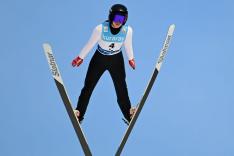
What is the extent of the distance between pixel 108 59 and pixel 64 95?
1.95 ft

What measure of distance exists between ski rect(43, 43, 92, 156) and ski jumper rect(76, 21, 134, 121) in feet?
0.86

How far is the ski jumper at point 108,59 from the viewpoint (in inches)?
206

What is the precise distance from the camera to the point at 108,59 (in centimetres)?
537

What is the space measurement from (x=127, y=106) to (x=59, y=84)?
92 cm

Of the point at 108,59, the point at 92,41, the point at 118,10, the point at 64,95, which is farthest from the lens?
the point at 108,59

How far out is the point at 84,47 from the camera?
529 centimetres

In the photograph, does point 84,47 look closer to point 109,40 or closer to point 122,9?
point 109,40

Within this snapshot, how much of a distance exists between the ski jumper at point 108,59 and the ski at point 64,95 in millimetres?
261

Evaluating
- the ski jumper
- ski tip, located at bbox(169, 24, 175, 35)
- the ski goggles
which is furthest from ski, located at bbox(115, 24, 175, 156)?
the ski goggles

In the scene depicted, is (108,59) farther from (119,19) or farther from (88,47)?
(119,19)

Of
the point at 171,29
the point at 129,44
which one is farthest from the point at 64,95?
the point at 171,29

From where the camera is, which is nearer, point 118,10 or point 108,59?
point 118,10

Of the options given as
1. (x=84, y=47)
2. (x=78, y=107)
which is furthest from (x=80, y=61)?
(x=78, y=107)

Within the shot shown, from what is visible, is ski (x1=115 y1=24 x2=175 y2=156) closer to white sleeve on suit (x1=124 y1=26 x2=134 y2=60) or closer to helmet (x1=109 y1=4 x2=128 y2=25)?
white sleeve on suit (x1=124 y1=26 x2=134 y2=60)
